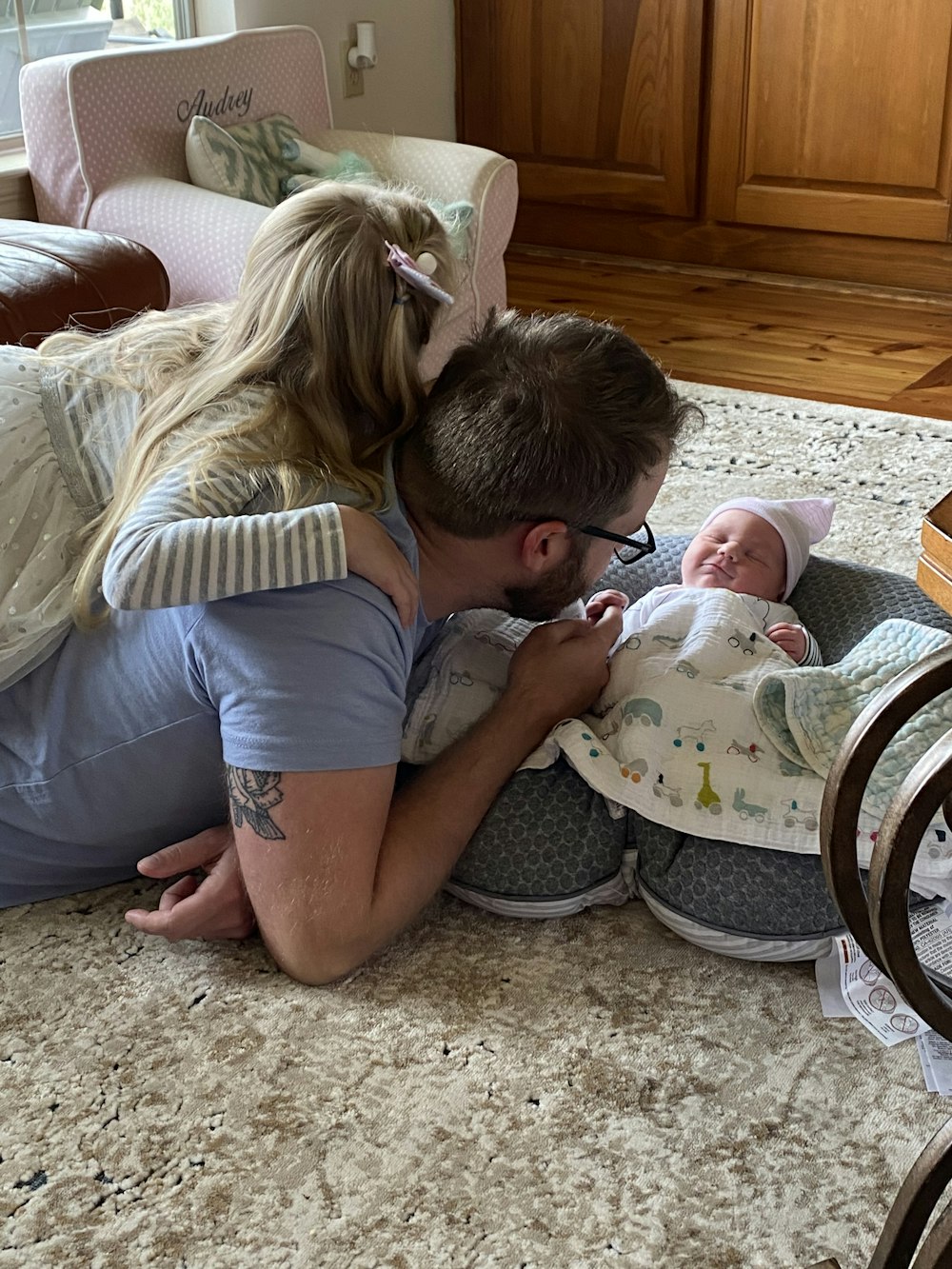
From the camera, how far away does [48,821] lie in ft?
4.73

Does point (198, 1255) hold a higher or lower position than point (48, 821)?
lower

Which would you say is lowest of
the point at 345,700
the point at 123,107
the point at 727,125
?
the point at 345,700

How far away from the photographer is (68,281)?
7.16 feet

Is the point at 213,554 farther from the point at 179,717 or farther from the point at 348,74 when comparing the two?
the point at 348,74

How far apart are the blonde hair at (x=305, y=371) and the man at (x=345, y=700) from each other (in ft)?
0.17

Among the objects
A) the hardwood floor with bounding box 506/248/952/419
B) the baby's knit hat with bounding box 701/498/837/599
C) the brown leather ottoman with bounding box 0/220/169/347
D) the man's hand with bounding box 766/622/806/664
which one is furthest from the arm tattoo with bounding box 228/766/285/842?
the hardwood floor with bounding box 506/248/952/419

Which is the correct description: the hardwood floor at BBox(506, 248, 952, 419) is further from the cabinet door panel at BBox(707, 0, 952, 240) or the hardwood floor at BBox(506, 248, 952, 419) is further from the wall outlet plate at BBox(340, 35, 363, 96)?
the wall outlet plate at BBox(340, 35, 363, 96)

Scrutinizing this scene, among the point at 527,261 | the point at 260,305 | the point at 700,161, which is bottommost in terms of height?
the point at 527,261

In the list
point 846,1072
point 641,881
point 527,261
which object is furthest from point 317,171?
point 846,1072

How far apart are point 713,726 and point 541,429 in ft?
1.32

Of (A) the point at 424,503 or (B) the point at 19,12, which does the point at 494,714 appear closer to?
(A) the point at 424,503

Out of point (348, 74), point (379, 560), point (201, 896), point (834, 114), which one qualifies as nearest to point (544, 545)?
point (379, 560)

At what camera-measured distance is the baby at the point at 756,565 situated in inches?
69.2

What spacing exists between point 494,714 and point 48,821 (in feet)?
1.61
